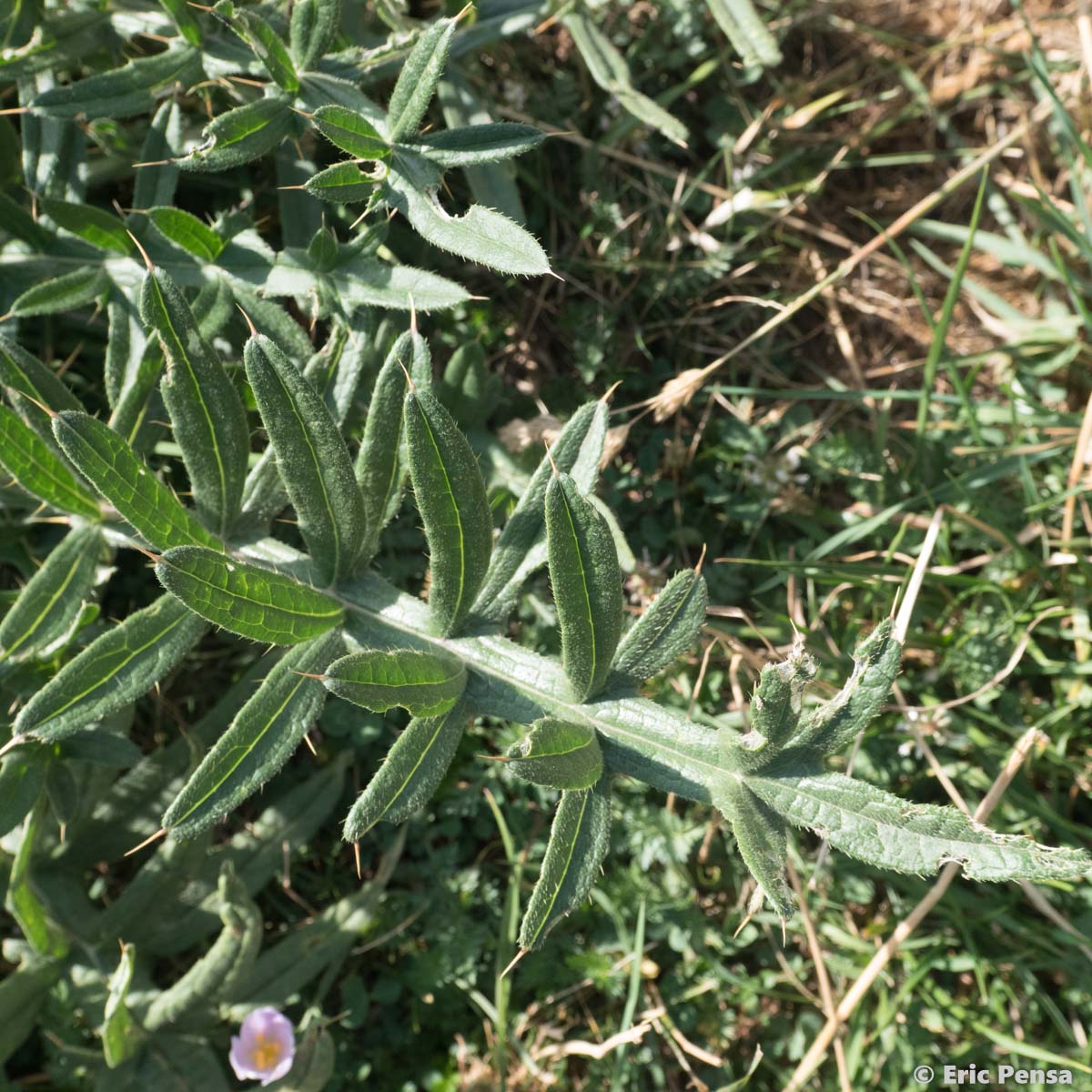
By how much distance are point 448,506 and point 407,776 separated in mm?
466

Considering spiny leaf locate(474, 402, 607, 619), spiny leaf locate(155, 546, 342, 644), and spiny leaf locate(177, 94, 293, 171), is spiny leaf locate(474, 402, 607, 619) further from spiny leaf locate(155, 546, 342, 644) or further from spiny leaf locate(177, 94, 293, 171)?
spiny leaf locate(177, 94, 293, 171)

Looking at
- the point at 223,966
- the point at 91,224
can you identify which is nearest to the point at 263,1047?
the point at 223,966

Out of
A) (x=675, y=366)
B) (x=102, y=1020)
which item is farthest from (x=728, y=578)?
(x=102, y=1020)

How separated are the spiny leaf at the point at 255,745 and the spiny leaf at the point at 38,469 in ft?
1.90

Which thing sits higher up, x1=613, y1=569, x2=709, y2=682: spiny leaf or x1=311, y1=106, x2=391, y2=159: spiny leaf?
x1=311, y1=106, x2=391, y2=159: spiny leaf

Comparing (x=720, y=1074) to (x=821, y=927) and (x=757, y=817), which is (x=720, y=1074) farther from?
(x=757, y=817)

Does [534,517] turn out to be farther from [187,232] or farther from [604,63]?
[604,63]

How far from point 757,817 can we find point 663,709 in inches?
9.7

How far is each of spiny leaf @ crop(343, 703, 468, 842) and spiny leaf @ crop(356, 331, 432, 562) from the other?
0.42 metres

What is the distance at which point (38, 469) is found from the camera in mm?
2088

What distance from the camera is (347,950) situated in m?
2.85

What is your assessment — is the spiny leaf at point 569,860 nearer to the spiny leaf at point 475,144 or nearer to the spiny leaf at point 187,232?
the spiny leaf at point 475,144

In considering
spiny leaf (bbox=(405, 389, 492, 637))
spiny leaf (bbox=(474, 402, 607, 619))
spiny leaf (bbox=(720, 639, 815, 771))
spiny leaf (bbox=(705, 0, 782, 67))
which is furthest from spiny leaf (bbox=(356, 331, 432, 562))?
spiny leaf (bbox=(705, 0, 782, 67))

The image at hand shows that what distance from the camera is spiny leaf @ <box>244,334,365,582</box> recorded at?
186 centimetres
